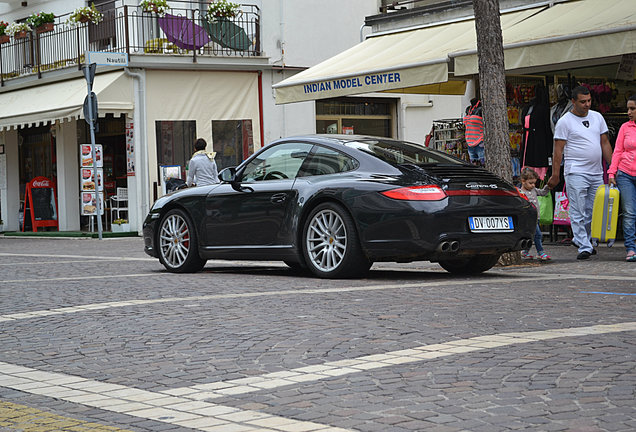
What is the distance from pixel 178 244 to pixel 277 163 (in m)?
1.60

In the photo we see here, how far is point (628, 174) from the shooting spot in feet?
38.0

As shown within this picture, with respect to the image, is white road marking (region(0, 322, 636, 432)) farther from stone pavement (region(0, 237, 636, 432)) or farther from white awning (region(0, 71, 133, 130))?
white awning (region(0, 71, 133, 130))

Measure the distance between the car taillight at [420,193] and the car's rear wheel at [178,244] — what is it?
2.89 m

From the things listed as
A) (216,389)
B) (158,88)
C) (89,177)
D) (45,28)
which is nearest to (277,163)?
(216,389)

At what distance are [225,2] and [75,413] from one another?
880 inches

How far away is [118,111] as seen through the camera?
2527 cm

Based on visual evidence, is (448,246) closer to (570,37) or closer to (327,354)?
(327,354)

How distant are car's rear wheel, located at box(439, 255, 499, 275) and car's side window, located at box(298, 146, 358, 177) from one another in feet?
4.57

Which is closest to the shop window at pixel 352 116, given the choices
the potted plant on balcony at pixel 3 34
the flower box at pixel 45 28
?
the flower box at pixel 45 28

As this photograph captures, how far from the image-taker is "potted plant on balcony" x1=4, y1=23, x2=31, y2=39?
2943 cm

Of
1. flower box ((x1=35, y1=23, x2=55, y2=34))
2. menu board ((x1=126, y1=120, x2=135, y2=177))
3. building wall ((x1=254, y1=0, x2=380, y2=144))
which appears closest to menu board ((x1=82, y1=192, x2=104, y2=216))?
menu board ((x1=126, y1=120, x2=135, y2=177))

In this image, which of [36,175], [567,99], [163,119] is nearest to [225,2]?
[163,119]

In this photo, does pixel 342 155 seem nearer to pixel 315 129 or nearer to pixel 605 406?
pixel 605 406

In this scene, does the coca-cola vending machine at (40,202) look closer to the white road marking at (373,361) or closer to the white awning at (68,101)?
the white awning at (68,101)
